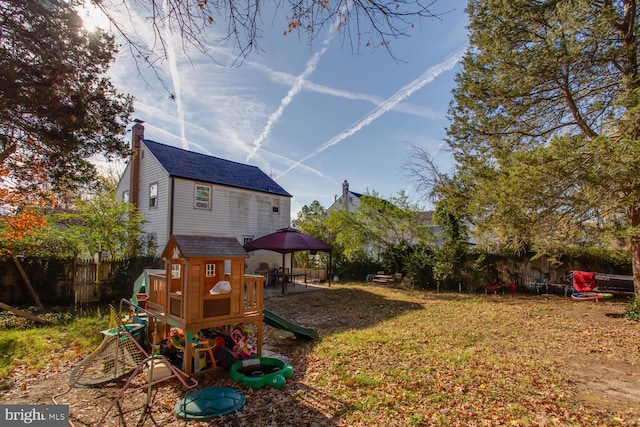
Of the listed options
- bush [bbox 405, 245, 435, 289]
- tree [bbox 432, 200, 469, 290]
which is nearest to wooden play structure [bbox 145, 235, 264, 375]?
tree [bbox 432, 200, 469, 290]

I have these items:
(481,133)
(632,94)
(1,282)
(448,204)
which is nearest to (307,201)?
(448,204)

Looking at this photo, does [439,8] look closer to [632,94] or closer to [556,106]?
[632,94]

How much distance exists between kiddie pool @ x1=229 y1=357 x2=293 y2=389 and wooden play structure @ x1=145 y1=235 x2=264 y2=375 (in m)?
0.59

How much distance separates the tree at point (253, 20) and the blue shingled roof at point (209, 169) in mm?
11891

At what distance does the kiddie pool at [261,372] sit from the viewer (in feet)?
15.0

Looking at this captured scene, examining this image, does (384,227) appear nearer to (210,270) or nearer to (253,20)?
(210,270)

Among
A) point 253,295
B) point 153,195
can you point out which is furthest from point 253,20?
point 153,195

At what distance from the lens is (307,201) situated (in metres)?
29.7

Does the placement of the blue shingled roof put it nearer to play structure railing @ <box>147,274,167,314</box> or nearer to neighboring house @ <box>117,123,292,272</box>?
neighboring house @ <box>117,123,292,272</box>

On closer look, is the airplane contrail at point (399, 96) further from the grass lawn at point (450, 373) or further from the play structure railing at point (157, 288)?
the play structure railing at point (157, 288)

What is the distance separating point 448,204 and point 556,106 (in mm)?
5160

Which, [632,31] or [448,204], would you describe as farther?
[448,204]

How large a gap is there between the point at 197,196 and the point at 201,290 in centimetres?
1036

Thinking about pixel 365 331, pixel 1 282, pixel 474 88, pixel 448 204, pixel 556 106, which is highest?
pixel 474 88
